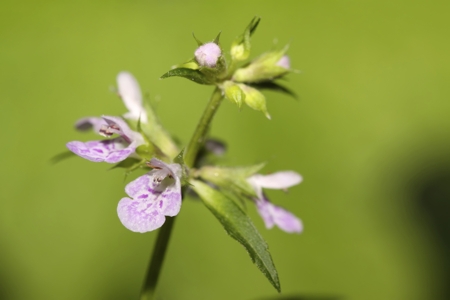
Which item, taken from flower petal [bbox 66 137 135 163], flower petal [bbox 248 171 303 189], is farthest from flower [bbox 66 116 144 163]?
flower petal [bbox 248 171 303 189]

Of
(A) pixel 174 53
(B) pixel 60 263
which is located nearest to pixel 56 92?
(A) pixel 174 53

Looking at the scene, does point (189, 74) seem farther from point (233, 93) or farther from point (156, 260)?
point (156, 260)

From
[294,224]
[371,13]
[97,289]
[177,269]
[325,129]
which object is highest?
[371,13]

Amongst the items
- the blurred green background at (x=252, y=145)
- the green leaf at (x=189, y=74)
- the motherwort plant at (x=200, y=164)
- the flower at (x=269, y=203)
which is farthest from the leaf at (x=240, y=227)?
the blurred green background at (x=252, y=145)

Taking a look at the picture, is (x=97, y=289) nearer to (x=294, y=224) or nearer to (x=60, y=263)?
(x=60, y=263)

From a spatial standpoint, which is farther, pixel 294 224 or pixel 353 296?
pixel 353 296

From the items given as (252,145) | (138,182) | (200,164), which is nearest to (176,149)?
(200,164)
